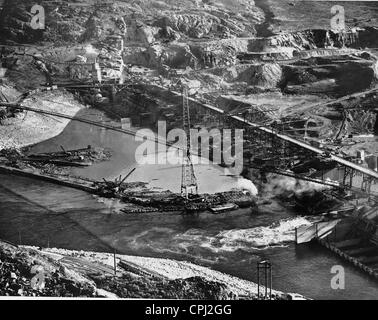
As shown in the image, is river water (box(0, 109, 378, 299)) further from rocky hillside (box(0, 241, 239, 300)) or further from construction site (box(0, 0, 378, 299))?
rocky hillside (box(0, 241, 239, 300))

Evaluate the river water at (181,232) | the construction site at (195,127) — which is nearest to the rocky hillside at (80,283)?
the construction site at (195,127)

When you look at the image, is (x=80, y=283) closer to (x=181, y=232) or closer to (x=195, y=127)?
(x=181, y=232)

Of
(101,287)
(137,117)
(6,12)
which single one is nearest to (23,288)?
(101,287)

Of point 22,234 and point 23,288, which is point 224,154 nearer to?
point 22,234

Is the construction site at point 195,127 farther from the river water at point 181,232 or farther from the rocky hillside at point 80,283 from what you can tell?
the rocky hillside at point 80,283

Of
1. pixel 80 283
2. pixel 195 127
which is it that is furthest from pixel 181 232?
pixel 195 127
